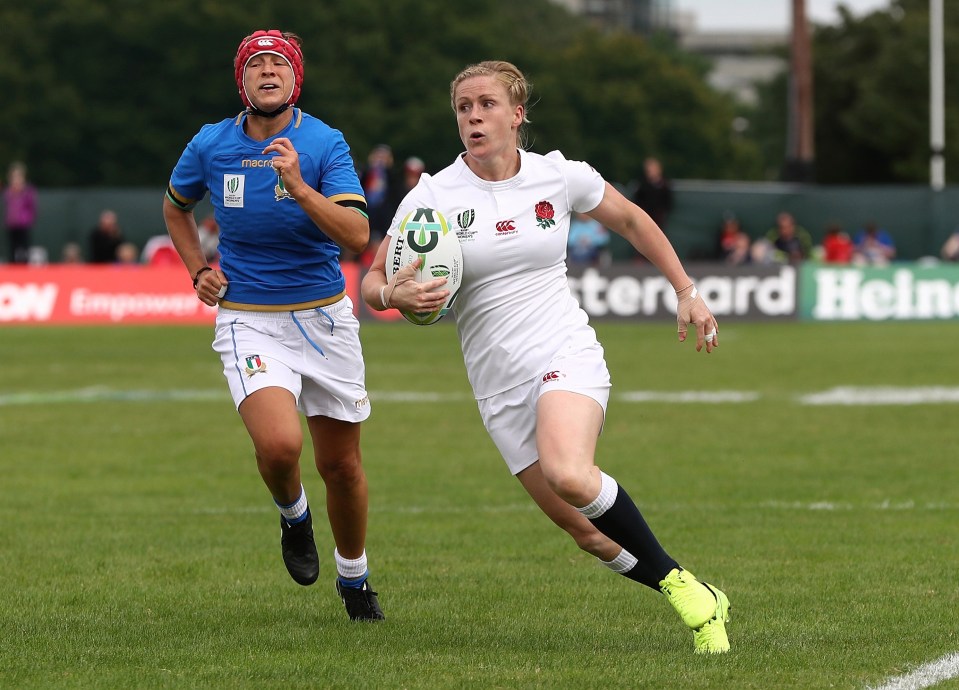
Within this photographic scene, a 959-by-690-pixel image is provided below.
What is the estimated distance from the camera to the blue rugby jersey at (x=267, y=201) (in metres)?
7.11

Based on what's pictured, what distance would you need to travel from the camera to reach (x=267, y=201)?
7.12m

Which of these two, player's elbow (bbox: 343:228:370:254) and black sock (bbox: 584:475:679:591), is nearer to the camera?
black sock (bbox: 584:475:679:591)

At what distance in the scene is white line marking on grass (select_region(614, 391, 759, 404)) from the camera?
1666cm

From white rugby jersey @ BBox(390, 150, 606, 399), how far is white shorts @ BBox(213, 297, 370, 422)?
2.20ft

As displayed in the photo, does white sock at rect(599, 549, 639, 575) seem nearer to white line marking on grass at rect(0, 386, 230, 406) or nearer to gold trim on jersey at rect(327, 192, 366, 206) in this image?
gold trim on jersey at rect(327, 192, 366, 206)

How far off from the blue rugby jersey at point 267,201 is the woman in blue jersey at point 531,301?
495 mm

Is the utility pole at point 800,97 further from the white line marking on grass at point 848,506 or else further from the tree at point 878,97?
the white line marking on grass at point 848,506

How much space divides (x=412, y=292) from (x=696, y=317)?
109 centimetres

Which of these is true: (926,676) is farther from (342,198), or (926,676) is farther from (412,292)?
(342,198)

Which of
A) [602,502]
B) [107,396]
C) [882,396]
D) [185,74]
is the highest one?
[602,502]

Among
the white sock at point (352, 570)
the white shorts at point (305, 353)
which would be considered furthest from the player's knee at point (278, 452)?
the white sock at point (352, 570)

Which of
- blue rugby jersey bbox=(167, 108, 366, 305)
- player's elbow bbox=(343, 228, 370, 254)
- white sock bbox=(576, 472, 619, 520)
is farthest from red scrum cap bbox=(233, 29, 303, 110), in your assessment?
white sock bbox=(576, 472, 619, 520)

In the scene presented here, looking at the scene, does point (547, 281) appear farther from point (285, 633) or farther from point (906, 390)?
point (906, 390)

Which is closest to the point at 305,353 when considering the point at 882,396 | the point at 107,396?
the point at 882,396
